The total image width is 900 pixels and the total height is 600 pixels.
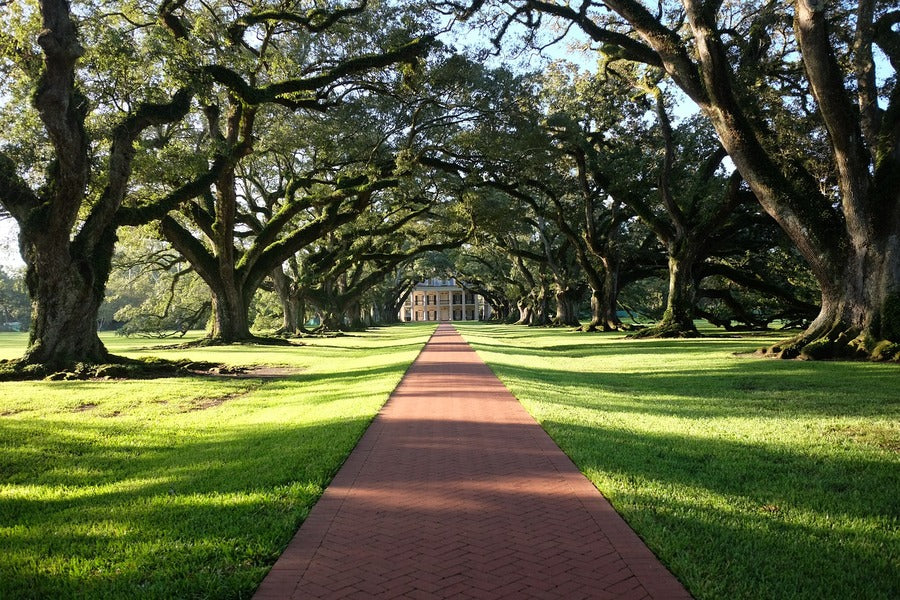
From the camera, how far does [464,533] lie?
4.04 metres

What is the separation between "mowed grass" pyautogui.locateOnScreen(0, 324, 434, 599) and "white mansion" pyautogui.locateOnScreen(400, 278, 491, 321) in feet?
381

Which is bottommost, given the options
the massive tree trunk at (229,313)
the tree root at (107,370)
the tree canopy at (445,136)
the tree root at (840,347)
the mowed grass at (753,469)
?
the mowed grass at (753,469)

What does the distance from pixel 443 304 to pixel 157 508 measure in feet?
411

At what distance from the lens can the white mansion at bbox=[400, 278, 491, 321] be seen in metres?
127

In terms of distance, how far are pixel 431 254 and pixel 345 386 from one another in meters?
51.2

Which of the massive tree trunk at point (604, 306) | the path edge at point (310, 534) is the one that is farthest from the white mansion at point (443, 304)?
the path edge at point (310, 534)

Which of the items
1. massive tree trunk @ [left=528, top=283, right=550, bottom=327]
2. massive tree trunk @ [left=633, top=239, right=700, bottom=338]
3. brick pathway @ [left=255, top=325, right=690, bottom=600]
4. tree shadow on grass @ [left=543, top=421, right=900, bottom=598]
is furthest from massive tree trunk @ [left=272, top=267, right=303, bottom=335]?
tree shadow on grass @ [left=543, top=421, right=900, bottom=598]

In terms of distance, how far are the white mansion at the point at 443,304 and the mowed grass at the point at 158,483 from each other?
116222mm

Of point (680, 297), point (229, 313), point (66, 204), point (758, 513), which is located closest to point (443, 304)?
point (229, 313)

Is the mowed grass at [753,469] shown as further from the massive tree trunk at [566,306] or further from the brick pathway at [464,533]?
the massive tree trunk at [566,306]

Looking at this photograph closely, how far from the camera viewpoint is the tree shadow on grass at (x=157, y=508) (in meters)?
3.37

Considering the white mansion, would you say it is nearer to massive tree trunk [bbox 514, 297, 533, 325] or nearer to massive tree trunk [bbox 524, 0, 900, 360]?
massive tree trunk [bbox 514, 297, 533, 325]

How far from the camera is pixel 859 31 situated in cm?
1349

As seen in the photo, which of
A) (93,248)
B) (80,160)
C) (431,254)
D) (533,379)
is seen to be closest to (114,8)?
(80,160)
